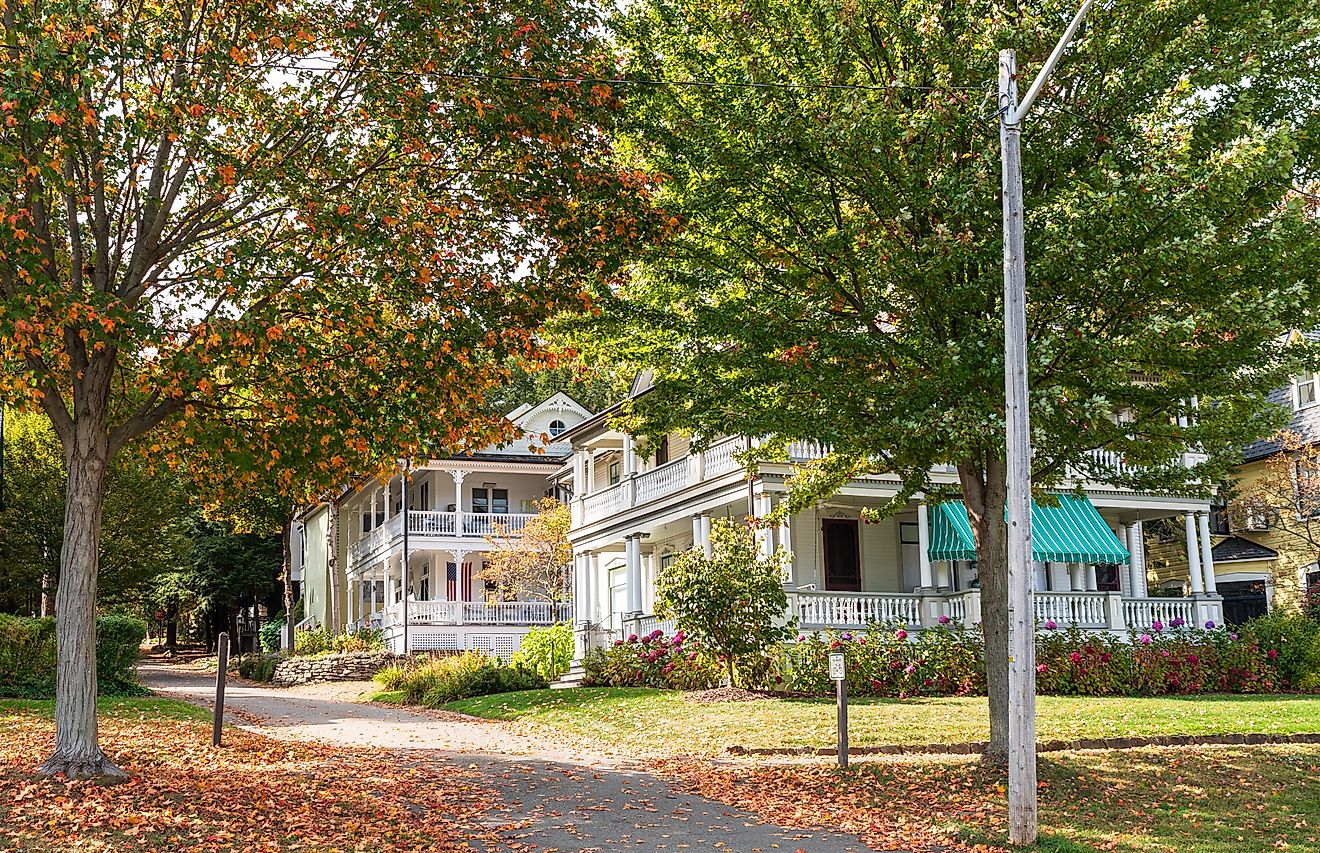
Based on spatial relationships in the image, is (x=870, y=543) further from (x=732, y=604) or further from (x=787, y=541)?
(x=732, y=604)

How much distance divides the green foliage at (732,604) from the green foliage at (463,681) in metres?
5.15

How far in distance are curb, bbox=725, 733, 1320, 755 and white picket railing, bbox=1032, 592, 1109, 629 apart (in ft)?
30.4

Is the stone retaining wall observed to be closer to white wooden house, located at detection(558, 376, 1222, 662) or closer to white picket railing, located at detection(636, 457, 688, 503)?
white wooden house, located at detection(558, 376, 1222, 662)

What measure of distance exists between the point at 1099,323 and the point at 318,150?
8.33m

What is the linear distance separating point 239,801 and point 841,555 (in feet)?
65.6

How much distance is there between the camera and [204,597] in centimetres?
5597

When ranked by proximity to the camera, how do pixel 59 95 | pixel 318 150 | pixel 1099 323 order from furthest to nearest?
pixel 318 150 < pixel 1099 323 < pixel 59 95

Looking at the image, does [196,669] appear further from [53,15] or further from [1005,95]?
[1005,95]

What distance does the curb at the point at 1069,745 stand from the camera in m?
14.9

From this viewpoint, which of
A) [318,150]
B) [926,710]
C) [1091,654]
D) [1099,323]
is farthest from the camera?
[1091,654]

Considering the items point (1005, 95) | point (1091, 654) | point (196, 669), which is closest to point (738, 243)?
point (1005, 95)

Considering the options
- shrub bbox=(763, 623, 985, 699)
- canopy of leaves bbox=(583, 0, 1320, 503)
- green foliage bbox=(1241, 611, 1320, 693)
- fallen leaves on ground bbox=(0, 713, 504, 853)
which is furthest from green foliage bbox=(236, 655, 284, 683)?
green foliage bbox=(1241, 611, 1320, 693)

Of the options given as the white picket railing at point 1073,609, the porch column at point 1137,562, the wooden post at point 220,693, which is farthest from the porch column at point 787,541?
the wooden post at point 220,693

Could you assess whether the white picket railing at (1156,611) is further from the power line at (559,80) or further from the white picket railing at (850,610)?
the power line at (559,80)
